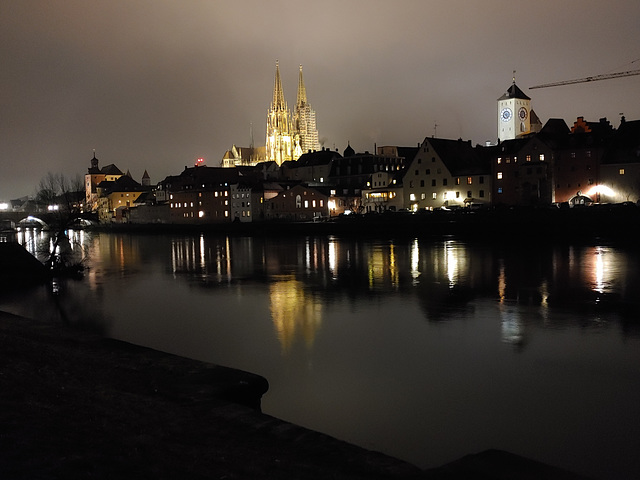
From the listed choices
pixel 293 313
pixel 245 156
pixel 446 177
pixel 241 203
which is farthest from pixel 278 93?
pixel 293 313

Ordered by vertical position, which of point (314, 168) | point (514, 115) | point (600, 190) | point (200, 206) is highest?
point (514, 115)

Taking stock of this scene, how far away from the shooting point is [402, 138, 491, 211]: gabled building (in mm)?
68438

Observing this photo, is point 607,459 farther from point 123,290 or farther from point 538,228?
point 538,228

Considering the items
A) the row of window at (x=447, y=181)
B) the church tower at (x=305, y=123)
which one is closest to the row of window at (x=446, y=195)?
the row of window at (x=447, y=181)

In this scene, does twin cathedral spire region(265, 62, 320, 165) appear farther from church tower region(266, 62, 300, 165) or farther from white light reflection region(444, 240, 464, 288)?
white light reflection region(444, 240, 464, 288)

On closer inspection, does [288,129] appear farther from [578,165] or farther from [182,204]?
[578,165]

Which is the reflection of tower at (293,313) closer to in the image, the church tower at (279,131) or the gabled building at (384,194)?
the gabled building at (384,194)

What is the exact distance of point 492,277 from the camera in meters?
28.4

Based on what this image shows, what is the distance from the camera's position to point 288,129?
161875 mm

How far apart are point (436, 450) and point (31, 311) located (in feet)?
63.2

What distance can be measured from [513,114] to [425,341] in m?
95.2

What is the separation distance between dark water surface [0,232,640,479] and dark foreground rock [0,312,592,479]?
168 centimetres

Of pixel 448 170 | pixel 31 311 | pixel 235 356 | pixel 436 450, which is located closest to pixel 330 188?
pixel 448 170

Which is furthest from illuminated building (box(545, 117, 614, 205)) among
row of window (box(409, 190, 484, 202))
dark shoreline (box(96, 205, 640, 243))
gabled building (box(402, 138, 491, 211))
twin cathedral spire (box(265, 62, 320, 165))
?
twin cathedral spire (box(265, 62, 320, 165))
